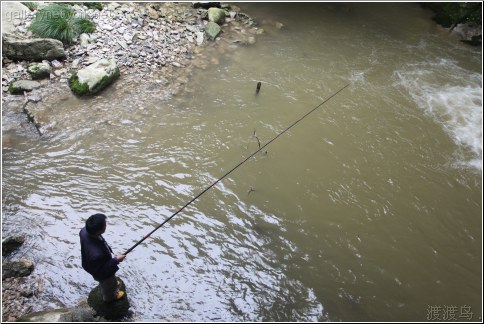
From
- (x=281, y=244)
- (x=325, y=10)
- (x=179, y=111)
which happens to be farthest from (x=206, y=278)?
(x=325, y=10)

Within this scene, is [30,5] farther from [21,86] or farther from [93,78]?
[93,78]

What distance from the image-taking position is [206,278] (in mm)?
4125

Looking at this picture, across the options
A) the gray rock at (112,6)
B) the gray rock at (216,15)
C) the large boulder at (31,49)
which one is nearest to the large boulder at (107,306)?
the large boulder at (31,49)

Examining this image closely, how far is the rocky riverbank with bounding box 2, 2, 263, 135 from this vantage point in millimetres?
6270

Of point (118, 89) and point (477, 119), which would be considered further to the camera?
point (477, 119)

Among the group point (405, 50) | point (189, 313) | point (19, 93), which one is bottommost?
point (189, 313)

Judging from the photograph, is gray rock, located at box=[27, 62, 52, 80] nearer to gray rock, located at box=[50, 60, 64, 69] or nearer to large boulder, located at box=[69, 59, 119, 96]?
gray rock, located at box=[50, 60, 64, 69]

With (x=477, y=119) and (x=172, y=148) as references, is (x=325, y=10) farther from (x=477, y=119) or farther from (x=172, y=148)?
(x=172, y=148)

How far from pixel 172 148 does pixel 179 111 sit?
99 cm

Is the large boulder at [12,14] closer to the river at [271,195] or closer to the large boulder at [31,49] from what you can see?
the large boulder at [31,49]

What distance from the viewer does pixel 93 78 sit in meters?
6.34

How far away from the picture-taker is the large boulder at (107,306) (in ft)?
11.7

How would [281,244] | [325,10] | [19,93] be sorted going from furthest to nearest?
[325,10]
[19,93]
[281,244]

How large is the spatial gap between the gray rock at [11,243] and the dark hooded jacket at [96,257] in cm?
159
